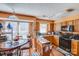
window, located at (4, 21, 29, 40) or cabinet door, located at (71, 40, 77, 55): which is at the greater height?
window, located at (4, 21, 29, 40)

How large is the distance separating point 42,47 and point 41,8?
2.29 feet

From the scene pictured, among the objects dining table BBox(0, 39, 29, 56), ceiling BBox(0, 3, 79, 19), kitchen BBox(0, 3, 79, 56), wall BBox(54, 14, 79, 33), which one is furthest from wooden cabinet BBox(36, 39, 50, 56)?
ceiling BBox(0, 3, 79, 19)

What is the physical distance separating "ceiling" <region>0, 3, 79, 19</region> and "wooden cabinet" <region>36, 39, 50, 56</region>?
526mm


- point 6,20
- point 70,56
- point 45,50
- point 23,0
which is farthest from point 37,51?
point 23,0

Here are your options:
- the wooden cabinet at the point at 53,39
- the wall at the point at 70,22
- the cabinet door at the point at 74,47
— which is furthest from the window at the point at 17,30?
the cabinet door at the point at 74,47

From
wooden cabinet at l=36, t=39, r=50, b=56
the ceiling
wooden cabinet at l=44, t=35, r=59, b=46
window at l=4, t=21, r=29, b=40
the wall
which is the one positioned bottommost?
wooden cabinet at l=36, t=39, r=50, b=56

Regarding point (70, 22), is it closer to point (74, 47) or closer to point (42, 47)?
point (74, 47)

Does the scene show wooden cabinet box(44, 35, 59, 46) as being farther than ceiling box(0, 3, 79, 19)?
Yes

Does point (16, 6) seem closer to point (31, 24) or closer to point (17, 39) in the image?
point (31, 24)

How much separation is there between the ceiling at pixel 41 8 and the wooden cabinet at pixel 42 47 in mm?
526

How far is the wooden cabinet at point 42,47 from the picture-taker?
1995 millimetres

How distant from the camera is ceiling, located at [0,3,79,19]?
75.0 inches

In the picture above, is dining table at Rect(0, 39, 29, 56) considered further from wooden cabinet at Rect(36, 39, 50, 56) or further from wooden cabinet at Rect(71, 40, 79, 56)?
wooden cabinet at Rect(71, 40, 79, 56)

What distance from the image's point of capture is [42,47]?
2004 mm
